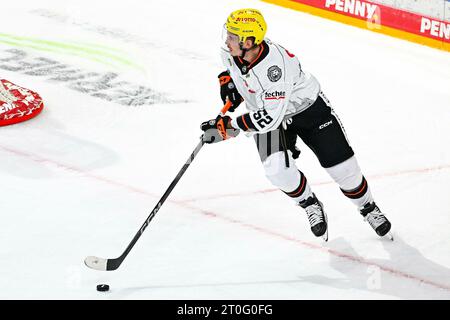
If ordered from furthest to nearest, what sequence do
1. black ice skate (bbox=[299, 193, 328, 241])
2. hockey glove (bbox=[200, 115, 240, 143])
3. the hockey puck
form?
black ice skate (bbox=[299, 193, 328, 241]) → hockey glove (bbox=[200, 115, 240, 143]) → the hockey puck

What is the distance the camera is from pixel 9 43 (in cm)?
817

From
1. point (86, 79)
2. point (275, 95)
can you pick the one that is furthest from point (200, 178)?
point (86, 79)

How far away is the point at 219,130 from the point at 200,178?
3.94 ft

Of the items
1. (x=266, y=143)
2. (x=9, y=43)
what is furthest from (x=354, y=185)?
(x=9, y=43)

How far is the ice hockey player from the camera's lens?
186 inches

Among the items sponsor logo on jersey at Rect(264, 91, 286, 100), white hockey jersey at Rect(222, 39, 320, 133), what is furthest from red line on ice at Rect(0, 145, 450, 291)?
sponsor logo on jersey at Rect(264, 91, 286, 100)

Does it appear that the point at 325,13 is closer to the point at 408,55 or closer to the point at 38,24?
the point at 408,55

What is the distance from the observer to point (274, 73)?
4.70 m

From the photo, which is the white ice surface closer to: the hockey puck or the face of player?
the hockey puck

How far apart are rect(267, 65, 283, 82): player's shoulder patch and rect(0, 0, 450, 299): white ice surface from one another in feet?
2.96

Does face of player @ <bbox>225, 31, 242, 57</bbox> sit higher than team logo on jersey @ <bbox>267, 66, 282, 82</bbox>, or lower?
higher

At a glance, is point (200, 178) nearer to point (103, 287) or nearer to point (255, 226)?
point (255, 226)

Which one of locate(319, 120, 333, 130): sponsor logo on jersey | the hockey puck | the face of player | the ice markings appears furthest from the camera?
the ice markings
